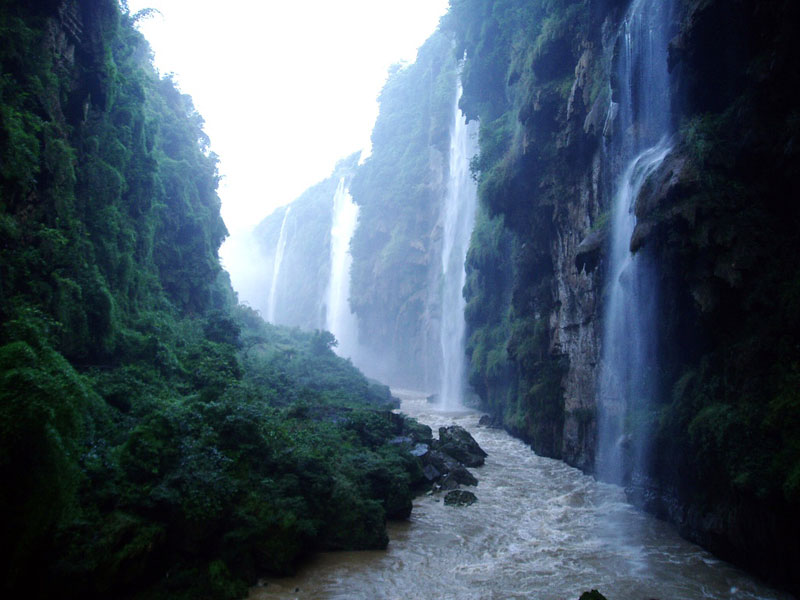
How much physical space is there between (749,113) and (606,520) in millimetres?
9223

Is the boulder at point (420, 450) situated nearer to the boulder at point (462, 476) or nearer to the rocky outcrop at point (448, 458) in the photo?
the rocky outcrop at point (448, 458)

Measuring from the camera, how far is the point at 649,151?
42.4 ft

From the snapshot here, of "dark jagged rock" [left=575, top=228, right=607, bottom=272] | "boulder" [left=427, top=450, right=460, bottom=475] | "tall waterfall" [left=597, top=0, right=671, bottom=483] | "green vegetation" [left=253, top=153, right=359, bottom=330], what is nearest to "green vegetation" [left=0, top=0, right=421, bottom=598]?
"boulder" [left=427, top=450, right=460, bottom=475]

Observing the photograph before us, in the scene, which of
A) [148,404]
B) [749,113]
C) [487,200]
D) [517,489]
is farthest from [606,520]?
[487,200]

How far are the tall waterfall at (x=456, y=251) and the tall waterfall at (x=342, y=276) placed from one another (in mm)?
24582

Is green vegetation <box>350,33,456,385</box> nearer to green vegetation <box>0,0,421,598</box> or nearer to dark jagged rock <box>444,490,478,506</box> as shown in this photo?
green vegetation <box>0,0,421,598</box>

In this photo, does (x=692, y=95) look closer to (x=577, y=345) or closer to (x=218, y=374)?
(x=577, y=345)

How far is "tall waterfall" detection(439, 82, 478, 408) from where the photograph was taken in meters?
35.7

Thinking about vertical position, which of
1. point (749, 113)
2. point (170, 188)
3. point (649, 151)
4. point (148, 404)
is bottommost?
point (148, 404)

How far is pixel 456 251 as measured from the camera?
41031 mm

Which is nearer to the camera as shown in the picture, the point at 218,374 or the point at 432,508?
the point at 432,508

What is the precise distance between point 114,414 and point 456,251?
33383 millimetres

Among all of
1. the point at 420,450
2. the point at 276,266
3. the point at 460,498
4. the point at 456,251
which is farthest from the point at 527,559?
the point at 276,266

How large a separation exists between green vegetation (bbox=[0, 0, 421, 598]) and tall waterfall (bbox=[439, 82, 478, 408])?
57.6 feet
